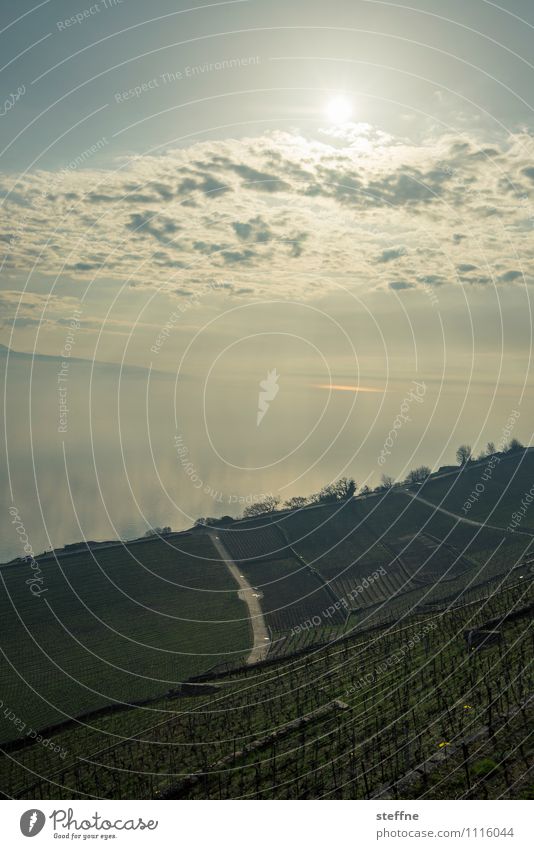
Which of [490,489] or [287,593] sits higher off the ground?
[490,489]

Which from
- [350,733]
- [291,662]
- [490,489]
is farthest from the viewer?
[490,489]

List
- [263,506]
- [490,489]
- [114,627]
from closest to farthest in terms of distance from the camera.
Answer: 1. [114,627]
2. [490,489]
3. [263,506]

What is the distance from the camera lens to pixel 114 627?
7881 cm

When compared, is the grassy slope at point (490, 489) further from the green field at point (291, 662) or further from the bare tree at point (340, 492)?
the bare tree at point (340, 492)

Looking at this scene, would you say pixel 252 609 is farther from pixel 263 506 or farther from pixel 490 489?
pixel 263 506

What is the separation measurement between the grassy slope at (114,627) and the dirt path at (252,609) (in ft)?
3.85

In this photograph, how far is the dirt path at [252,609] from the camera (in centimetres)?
6900

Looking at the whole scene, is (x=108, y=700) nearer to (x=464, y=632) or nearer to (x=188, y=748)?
(x=188, y=748)

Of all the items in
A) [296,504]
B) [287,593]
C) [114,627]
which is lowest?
[114,627]

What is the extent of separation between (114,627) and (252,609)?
17.6 metres

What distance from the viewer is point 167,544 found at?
107500mm

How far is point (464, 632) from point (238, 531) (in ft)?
254

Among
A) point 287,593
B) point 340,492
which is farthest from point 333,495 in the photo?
point 287,593

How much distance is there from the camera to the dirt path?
226ft
